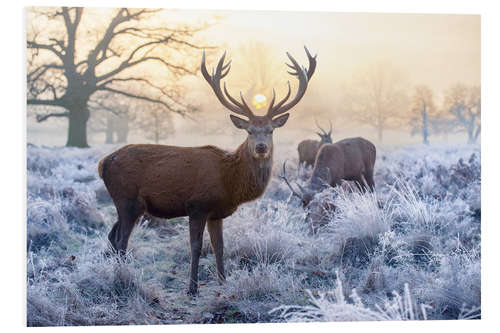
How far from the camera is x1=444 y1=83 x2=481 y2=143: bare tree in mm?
6219

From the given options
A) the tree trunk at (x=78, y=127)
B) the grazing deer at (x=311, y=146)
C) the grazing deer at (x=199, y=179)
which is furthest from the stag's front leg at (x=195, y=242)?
the grazing deer at (x=311, y=146)

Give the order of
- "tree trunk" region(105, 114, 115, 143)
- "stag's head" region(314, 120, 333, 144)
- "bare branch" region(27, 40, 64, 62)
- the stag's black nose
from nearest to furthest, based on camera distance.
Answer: the stag's black nose → "bare branch" region(27, 40, 64, 62) → "tree trunk" region(105, 114, 115, 143) → "stag's head" region(314, 120, 333, 144)

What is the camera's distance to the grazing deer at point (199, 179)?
5234 millimetres

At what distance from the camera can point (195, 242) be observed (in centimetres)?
524

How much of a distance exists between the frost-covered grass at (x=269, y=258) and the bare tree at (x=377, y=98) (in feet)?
1.84

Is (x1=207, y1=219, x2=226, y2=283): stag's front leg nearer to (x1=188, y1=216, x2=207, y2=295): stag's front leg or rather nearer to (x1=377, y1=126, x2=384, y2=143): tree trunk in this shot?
(x1=188, y1=216, x2=207, y2=295): stag's front leg

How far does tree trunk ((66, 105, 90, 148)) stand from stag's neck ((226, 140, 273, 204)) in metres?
2.05

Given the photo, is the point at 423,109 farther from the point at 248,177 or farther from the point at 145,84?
the point at 145,84

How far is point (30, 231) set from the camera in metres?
5.63

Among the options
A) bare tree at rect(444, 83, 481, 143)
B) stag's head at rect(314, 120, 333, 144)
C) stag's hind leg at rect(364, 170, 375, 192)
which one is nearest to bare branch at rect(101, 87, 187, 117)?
stag's head at rect(314, 120, 333, 144)

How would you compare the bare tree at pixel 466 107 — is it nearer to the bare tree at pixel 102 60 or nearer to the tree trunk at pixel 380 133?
the tree trunk at pixel 380 133

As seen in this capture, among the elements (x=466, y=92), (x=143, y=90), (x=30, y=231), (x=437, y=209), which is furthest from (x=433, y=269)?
(x=30, y=231)

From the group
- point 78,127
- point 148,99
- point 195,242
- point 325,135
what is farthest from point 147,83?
point 325,135

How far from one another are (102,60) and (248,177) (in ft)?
7.76
